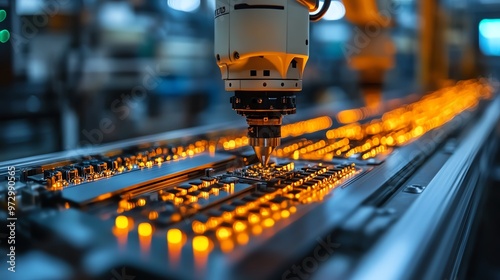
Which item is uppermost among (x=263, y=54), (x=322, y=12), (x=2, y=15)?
(x=2, y=15)

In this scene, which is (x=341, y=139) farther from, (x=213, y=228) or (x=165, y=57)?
(x=165, y=57)

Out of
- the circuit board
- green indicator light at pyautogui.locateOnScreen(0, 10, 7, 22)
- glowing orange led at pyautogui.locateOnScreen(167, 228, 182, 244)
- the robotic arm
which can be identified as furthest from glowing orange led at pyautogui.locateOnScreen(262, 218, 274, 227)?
green indicator light at pyautogui.locateOnScreen(0, 10, 7, 22)

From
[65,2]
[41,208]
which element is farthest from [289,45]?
[65,2]

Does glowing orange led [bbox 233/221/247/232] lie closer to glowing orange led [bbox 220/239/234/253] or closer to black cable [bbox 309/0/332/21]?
glowing orange led [bbox 220/239/234/253]

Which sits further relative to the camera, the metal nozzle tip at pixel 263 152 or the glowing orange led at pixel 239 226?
the metal nozzle tip at pixel 263 152

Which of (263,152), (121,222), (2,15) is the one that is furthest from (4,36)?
(121,222)

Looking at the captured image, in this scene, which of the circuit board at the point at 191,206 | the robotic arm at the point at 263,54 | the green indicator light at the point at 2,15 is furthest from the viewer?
the green indicator light at the point at 2,15

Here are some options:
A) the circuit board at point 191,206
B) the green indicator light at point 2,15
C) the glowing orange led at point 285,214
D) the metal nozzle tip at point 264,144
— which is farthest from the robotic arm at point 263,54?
the green indicator light at point 2,15

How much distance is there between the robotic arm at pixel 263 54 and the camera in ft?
2.68

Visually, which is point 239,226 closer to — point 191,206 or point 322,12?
point 191,206

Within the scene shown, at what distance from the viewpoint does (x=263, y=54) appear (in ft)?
2.71

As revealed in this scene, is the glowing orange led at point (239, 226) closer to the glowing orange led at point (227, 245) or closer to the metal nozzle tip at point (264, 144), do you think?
the glowing orange led at point (227, 245)

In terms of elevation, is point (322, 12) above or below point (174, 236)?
above

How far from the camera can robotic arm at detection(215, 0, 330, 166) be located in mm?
816
